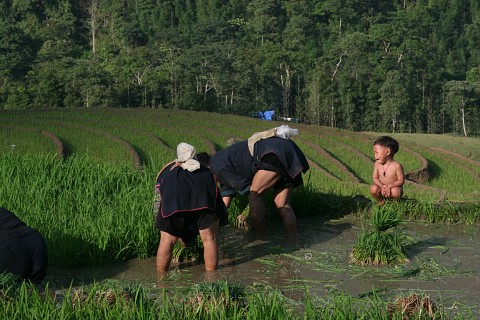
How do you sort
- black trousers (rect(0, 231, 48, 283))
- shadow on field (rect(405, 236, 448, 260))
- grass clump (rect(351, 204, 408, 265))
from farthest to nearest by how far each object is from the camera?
1. shadow on field (rect(405, 236, 448, 260))
2. grass clump (rect(351, 204, 408, 265))
3. black trousers (rect(0, 231, 48, 283))

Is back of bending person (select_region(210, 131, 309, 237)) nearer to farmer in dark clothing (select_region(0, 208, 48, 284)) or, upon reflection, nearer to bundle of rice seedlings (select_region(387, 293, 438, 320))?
farmer in dark clothing (select_region(0, 208, 48, 284))

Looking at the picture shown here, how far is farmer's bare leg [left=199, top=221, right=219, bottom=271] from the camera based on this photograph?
5828 millimetres

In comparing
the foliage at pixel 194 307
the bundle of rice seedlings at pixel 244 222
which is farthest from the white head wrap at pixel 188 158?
the bundle of rice seedlings at pixel 244 222

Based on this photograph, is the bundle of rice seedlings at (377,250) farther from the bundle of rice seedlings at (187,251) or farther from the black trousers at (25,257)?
the black trousers at (25,257)

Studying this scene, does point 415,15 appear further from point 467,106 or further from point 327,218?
point 327,218

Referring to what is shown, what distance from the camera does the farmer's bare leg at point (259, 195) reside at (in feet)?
22.6

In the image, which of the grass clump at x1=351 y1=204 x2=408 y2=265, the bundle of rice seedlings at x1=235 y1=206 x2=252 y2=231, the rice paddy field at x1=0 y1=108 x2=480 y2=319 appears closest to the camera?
the rice paddy field at x1=0 y1=108 x2=480 y2=319

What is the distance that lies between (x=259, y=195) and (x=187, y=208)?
126 centimetres

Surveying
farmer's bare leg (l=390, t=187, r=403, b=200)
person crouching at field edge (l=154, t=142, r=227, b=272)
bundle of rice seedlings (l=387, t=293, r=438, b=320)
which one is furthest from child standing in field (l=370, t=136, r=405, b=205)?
bundle of rice seedlings (l=387, t=293, r=438, b=320)

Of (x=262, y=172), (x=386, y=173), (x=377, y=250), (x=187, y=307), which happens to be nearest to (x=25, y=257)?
(x=187, y=307)

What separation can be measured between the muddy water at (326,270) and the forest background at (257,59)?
28557 millimetres

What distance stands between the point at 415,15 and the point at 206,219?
64067mm

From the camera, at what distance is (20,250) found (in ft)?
15.9

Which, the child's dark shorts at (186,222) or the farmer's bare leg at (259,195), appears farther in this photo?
the farmer's bare leg at (259,195)
